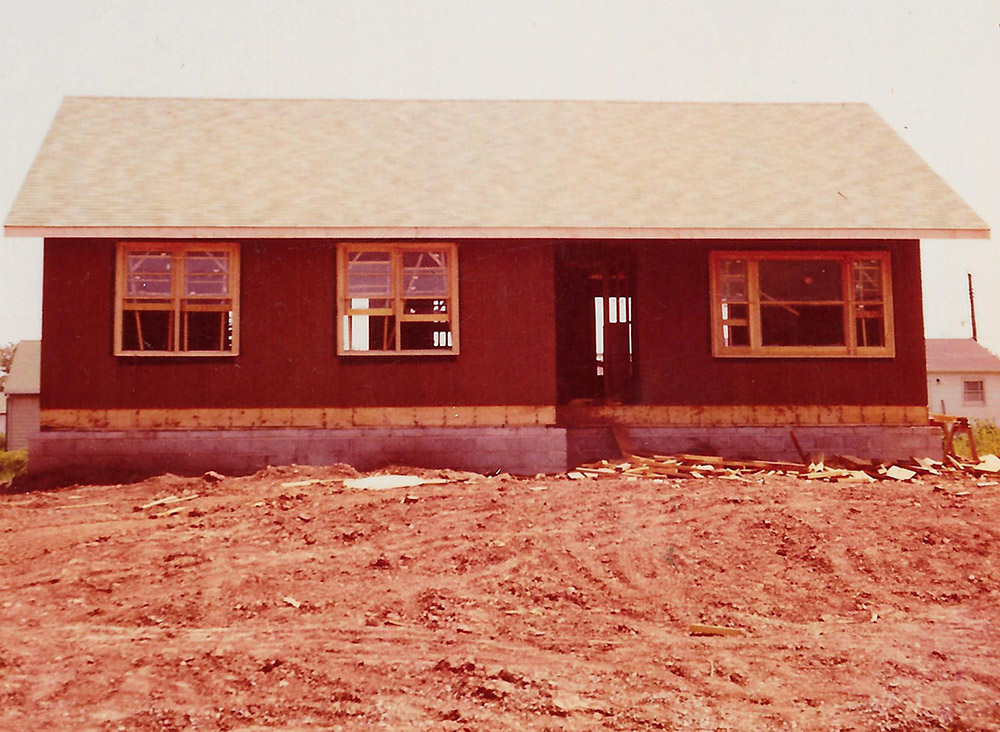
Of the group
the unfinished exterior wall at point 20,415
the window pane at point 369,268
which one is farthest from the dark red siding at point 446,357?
the unfinished exterior wall at point 20,415

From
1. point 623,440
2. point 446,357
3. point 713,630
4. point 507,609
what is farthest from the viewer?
point 623,440

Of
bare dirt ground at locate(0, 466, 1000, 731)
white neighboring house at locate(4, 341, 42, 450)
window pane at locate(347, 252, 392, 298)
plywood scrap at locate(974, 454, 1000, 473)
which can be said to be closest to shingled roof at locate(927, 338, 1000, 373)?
plywood scrap at locate(974, 454, 1000, 473)

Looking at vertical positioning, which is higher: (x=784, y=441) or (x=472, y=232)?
(x=472, y=232)

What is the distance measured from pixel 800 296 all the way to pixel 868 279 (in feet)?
4.07

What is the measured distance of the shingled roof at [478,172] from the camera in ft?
44.5

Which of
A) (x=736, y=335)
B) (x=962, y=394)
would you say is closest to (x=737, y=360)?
(x=736, y=335)

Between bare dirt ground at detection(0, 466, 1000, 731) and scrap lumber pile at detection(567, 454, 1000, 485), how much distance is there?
1.25 meters

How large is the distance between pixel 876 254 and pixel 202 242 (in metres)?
11.1

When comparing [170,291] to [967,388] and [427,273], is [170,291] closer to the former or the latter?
[427,273]

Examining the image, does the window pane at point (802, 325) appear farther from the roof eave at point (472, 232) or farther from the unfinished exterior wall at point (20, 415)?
the unfinished exterior wall at point (20, 415)

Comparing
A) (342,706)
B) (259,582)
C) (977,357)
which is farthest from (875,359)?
(977,357)

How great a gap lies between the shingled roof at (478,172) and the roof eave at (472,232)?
24 millimetres

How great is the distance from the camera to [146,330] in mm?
13820

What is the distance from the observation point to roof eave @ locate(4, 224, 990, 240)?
13.0 metres
